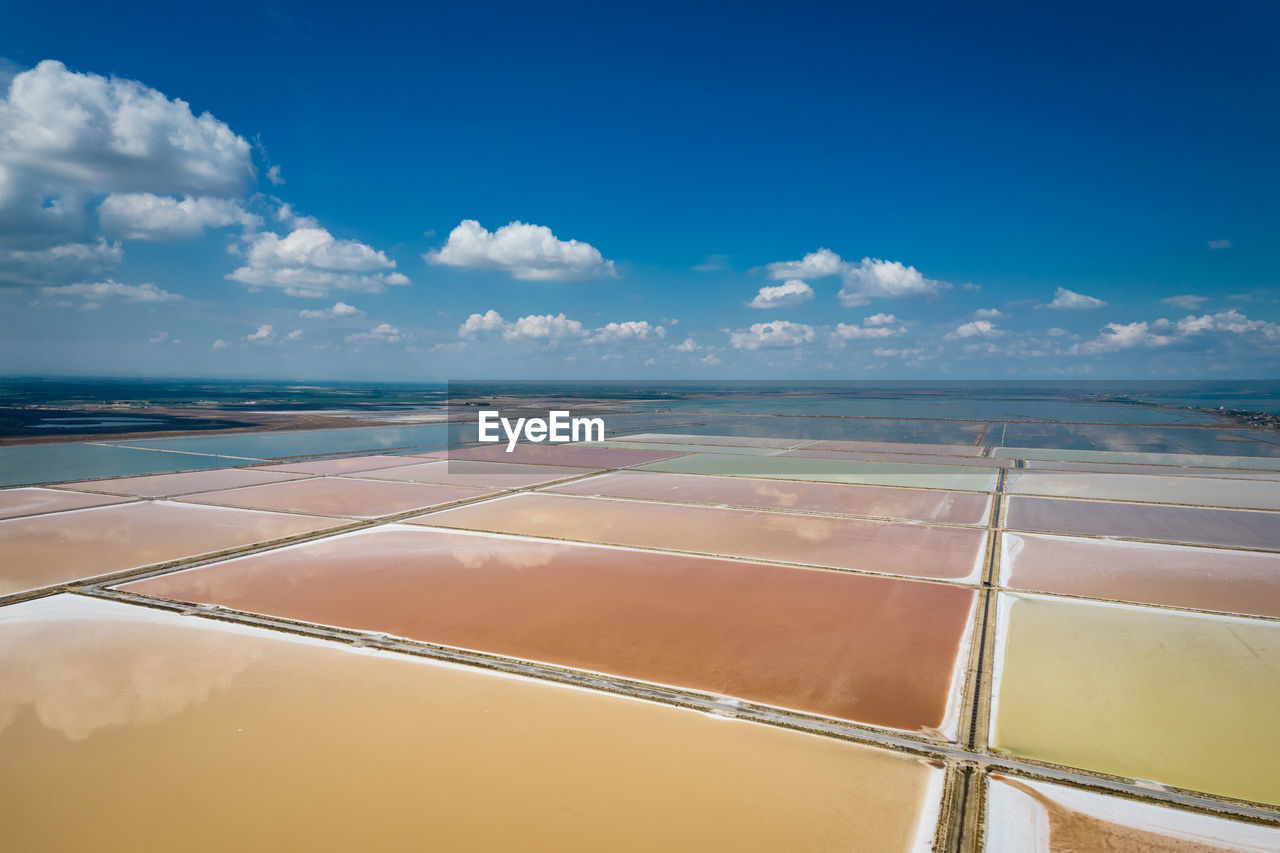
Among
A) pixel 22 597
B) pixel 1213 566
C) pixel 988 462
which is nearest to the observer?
pixel 22 597

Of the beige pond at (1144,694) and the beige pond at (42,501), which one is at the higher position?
the beige pond at (42,501)

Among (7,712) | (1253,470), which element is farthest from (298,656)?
(1253,470)

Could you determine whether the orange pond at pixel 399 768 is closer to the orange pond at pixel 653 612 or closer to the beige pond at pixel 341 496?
the orange pond at pixel 653 612

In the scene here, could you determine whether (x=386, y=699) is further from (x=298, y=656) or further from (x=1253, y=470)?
(x=1253, y=470)

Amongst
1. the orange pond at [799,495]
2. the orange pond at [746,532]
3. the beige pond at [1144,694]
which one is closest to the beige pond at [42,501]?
the orange pond at [746,532]

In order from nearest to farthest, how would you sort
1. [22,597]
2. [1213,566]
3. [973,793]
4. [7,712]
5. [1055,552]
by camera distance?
[973,793] → [7,712] → [22,597] → [1213,566] → [1055,552]

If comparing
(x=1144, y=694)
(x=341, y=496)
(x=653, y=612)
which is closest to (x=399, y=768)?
(x=653, y=612)

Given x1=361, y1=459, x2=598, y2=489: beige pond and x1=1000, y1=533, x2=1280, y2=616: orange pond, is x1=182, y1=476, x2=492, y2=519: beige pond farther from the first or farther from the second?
x1=1000, y1=533, x2=1280, y2=616: orange pond
